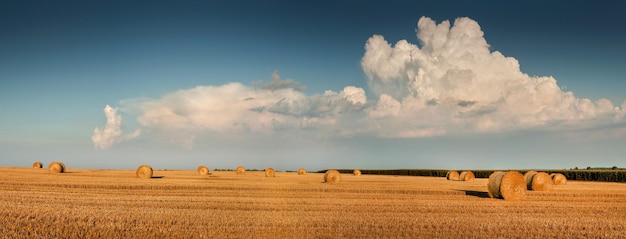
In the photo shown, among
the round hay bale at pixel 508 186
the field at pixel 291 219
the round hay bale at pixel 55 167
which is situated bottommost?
the field at pixel 291 219

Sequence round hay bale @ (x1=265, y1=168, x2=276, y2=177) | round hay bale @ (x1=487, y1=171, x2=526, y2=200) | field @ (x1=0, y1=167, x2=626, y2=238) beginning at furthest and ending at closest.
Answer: round hay bale @ (x1=265, y1=168, x2=276, y2=177) < round hay bale @ (x1=487, y1=171, x2=526, y2=200) < field @ (x1=0, y1=167, x2=626, y2=238)

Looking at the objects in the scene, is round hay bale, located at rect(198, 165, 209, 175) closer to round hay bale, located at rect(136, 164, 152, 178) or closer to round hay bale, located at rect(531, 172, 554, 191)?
round hay bale, located at rect(136, 164, 152, 178)

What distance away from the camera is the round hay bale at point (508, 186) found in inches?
853

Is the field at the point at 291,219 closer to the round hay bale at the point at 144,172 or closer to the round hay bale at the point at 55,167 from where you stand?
the round hay bale at the point at 144,172

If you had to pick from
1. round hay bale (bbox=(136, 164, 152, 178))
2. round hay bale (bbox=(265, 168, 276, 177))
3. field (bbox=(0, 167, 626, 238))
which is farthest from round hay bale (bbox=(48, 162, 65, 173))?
field (bbox=(0, 167, 626, 238))

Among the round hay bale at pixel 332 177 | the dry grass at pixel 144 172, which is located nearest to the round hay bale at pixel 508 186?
the round hay bale at pixel 332 177

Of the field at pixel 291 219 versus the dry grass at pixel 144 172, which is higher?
the dry grass at pixel 144 172

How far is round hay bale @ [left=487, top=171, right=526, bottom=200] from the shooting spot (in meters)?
21.7

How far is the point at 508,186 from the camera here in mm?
21734

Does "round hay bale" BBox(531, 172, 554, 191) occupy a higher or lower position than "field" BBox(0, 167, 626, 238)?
higher

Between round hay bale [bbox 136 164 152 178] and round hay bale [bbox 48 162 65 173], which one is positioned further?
round hay bale [bbox 48 162 65 173]

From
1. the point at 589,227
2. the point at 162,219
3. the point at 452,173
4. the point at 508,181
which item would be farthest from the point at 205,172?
the point at 589,227

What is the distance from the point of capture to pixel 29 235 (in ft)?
34.6

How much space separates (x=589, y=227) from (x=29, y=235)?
12774mm
